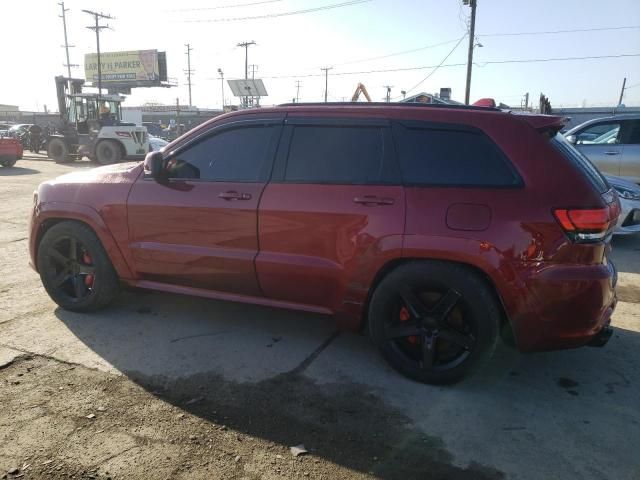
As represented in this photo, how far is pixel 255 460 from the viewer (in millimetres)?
2471

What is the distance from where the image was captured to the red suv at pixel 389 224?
2.87 meters

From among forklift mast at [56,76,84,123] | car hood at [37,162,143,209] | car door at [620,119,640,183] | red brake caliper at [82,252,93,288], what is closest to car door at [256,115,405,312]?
car hood at [37,162,143,209]

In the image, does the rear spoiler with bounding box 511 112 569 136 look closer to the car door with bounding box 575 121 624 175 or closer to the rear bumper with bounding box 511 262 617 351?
the rear bumper with bounding box 511 262 617 351

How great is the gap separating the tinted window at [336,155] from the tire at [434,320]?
70 centimetres

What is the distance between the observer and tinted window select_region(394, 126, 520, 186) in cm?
299

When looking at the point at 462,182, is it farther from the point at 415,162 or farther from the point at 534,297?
the point at 534,297

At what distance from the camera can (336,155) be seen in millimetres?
3369

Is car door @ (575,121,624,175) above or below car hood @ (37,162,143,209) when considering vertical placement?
above

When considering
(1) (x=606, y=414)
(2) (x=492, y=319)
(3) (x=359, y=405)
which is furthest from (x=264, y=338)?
(1) (x=606, y=414)

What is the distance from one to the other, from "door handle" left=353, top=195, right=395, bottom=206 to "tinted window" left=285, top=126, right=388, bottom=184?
0.12m

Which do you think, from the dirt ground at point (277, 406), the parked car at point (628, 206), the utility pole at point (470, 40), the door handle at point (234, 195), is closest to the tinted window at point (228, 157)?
the door handle at point (234, 195)

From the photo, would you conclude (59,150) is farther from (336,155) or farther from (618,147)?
(336,155)

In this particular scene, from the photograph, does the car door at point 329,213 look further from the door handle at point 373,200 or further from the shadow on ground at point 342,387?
the shadow on ground at point 342,387

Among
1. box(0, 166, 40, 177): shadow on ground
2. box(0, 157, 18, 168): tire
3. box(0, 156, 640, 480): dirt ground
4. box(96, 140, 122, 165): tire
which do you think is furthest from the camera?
box(96, 140, 122, 165): tire
